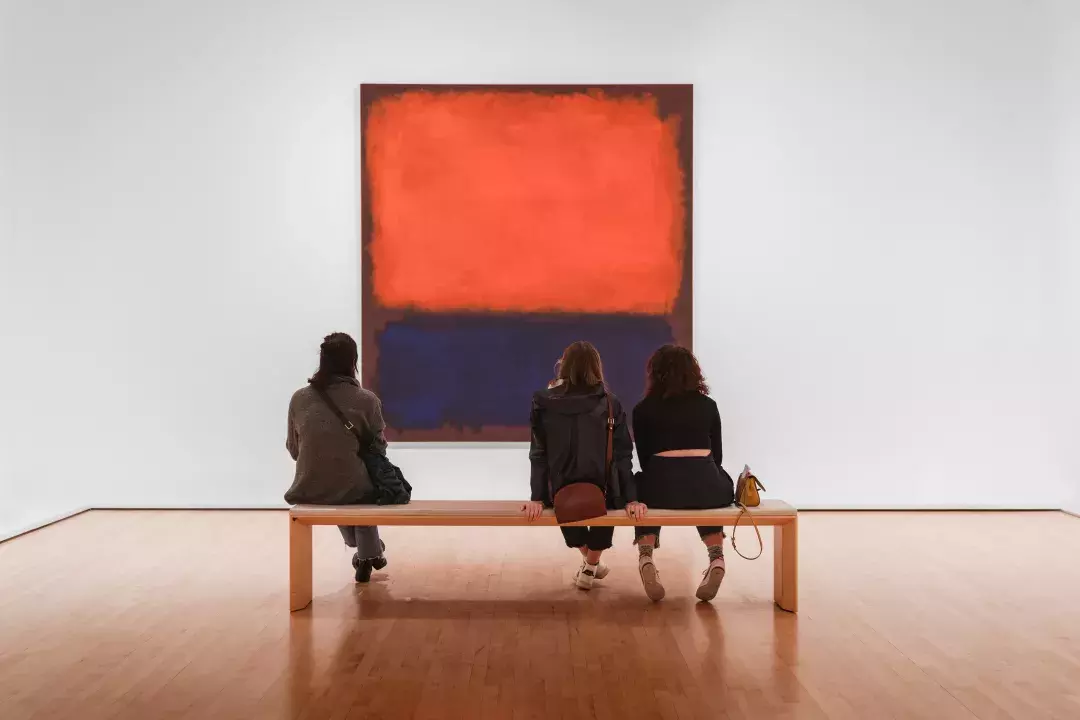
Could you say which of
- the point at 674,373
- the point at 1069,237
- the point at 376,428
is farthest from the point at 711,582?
the point at 1069,237

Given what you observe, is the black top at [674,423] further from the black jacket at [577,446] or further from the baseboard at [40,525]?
the baseboard at [40,525]

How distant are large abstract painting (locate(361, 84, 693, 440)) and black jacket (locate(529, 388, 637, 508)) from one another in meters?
2.60

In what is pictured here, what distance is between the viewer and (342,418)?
4.71m

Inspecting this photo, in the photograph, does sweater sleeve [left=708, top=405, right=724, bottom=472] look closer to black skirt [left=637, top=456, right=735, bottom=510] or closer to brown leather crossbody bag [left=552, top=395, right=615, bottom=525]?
black skirt [left=637, top=456, right=735, bottom=510]

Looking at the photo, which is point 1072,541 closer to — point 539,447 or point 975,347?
point 975,347

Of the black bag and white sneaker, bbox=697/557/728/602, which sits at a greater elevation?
the black bag

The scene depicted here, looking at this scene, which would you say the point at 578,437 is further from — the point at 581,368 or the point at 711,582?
the point at 711,582

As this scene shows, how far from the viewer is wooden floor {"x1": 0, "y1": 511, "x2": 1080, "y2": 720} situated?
3.22 metres

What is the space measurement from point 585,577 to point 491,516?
700 millimetres

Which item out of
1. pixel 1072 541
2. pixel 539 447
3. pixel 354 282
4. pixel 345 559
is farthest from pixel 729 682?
pixel 354 282

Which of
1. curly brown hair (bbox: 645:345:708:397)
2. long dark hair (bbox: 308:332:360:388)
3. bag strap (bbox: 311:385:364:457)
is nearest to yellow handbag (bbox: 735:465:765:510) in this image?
curly brown hair (bbox: 645:345:708:397)

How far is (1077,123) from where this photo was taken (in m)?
6.99

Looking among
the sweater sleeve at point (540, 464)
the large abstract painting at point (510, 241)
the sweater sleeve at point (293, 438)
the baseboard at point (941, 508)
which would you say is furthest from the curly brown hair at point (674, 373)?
the baseboard at point (941, 508)

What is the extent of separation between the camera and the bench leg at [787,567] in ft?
14.3
